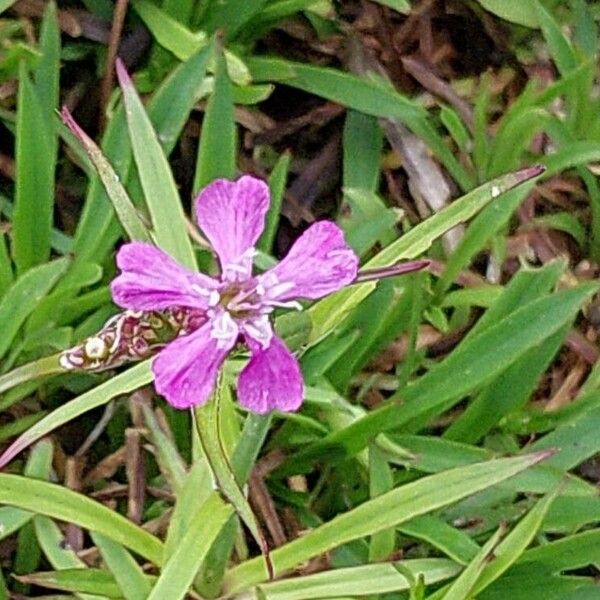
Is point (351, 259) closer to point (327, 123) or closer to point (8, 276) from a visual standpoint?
point (8, 276)

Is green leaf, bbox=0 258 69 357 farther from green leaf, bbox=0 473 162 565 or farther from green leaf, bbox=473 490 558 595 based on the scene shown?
green leaf, bbox=473 490 558 595

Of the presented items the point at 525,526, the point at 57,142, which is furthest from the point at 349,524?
the point at 57,142

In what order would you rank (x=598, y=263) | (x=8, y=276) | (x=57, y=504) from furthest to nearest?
(x=598, y=263) → (x=8, y=276) → (x=57, y=504)

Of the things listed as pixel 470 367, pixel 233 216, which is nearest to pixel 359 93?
pixel 470 367

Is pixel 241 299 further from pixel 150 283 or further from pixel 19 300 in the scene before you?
pixel 19 300

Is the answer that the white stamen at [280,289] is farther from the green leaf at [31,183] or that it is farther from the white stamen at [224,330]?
the green leaf at [31,183]

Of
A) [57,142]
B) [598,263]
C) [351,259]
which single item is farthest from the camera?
[598,263]

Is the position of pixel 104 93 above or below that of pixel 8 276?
above

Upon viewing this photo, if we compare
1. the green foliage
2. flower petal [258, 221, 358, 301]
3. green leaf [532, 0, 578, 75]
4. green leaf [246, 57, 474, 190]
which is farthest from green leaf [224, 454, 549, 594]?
green leaf [532, 0, 578, 75]
